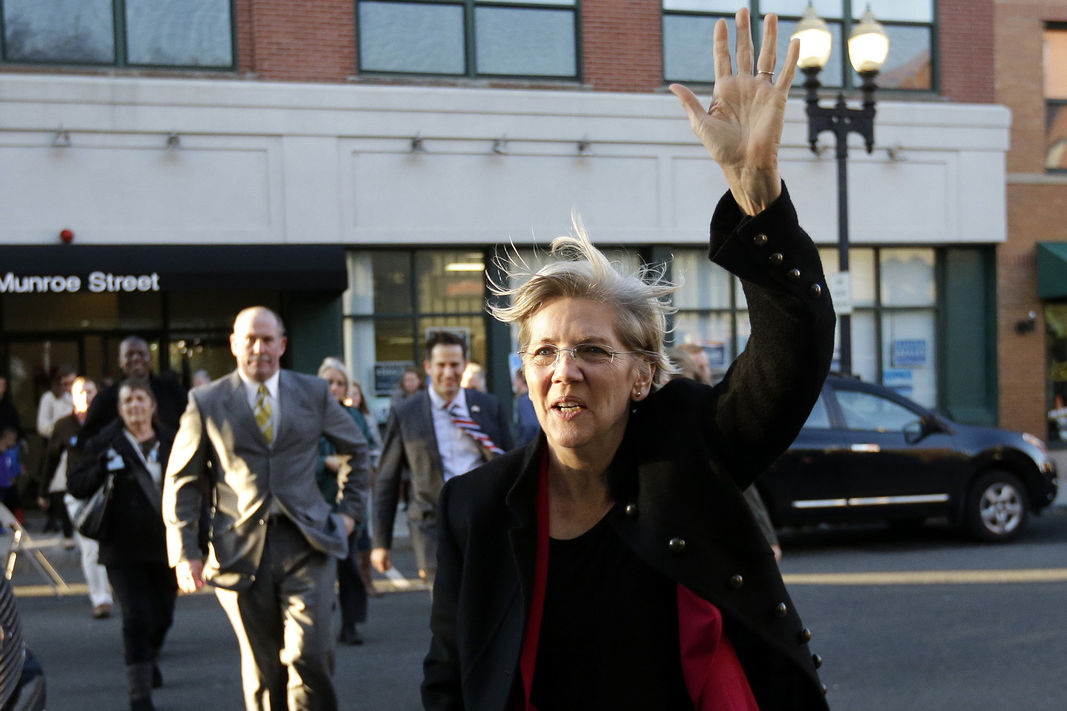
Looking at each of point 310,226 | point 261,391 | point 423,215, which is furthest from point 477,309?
point 261,391

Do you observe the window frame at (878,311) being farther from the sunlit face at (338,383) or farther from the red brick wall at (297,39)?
the sunlit face at (338,383)

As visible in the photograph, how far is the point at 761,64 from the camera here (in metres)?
2.21

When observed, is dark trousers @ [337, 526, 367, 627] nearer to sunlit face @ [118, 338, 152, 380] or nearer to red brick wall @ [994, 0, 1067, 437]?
sunlit face @ [118, 338, 152, 380]

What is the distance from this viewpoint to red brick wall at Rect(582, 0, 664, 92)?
628 inches

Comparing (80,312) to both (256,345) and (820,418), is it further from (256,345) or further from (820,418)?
(256,345)

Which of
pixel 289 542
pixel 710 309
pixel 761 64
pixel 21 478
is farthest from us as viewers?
pixel 710 309

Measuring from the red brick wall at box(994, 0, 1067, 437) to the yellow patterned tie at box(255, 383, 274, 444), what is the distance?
14.9 metres

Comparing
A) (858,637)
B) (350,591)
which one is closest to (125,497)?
(350,591)

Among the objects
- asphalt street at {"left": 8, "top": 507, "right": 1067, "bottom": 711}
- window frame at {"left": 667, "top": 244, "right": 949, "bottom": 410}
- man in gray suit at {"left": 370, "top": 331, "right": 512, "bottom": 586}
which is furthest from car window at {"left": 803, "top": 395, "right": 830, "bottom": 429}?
window frame at {"left": 667, "top": 244, "right": 949, "bottom": 410}

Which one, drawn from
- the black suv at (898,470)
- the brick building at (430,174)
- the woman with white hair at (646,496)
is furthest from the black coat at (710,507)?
the brick building at (430,174)

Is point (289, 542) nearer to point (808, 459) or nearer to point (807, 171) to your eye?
point (808, 459)

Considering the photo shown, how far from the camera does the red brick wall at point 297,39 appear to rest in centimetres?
1481

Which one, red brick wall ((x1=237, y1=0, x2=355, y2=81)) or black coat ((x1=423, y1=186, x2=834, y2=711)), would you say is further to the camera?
red brick wall ((x1=237, y1=0, x2=355, y2=81))

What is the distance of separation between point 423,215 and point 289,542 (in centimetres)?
1062
